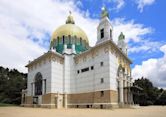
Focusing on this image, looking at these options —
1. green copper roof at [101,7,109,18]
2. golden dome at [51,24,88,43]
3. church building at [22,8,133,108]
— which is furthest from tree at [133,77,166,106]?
green copper roof at [101,7,109,18]

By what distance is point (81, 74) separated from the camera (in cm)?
4019

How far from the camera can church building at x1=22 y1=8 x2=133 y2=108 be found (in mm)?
34844

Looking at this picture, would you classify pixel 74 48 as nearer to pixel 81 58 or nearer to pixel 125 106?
pixel 81 58

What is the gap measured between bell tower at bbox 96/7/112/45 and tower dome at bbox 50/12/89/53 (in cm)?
797

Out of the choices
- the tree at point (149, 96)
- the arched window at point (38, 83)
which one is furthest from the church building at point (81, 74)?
the tree at point (149, 96)

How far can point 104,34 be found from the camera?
38.5m

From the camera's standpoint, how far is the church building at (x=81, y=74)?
34.8m

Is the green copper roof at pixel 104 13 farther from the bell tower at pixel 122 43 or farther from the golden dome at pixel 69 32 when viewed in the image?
the golden dome at pixel 69 32

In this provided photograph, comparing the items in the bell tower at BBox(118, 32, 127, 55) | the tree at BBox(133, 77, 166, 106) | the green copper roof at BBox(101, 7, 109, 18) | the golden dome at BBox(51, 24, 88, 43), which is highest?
the green copper roof at BBox(101, 7, 109, 18)

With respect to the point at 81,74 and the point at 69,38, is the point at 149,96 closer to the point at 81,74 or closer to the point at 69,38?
the point at 81,74

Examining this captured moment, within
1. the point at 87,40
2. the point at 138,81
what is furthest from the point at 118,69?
the point at 138,81

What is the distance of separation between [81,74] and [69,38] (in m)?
10.4

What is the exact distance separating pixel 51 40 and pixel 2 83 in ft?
80.3

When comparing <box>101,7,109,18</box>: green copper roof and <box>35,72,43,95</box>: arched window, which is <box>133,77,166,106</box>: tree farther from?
<box>35,72,43,95</box>: arched window
